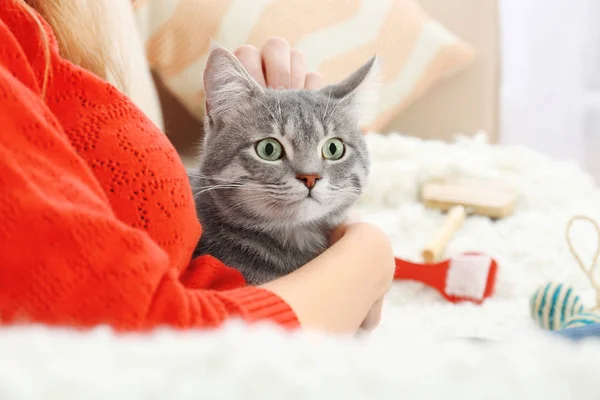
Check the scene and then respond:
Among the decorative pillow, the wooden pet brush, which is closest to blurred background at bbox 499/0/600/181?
the decorative pillow

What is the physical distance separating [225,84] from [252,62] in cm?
22

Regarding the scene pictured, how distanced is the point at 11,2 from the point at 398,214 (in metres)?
1.07

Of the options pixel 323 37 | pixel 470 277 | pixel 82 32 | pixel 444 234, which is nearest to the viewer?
pixel 82 32

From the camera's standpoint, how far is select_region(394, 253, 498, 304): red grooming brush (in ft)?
3.71

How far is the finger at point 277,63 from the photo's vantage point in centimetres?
118

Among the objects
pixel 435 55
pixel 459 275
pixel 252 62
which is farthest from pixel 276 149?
pixel 435 55

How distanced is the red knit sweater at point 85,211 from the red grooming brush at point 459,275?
0.63 meters

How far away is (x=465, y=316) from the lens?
42.0 inches

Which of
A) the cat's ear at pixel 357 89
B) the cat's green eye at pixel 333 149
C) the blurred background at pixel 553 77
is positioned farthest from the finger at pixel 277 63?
the blurred background at pixel 553 77

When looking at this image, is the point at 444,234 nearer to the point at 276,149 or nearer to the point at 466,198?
the point at 466,198

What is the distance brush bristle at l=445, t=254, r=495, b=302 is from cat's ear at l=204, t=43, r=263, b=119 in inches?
20.5

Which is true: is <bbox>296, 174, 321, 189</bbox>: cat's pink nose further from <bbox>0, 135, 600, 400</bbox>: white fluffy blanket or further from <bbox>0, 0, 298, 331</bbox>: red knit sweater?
<bbox>0, 135, 600, 400</bbox>: white fluffy blanket

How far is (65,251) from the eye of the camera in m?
0.47

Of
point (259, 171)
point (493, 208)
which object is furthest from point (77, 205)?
point (493, 208)
